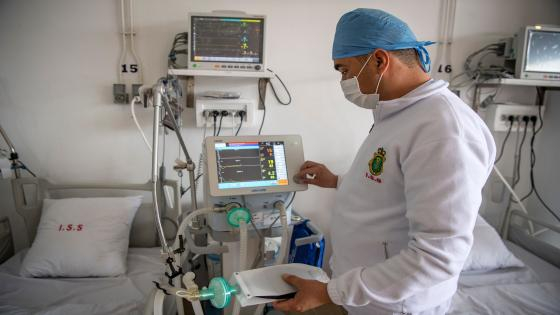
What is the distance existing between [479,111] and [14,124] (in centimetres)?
281

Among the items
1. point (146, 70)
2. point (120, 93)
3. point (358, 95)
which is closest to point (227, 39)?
point (146, 70)

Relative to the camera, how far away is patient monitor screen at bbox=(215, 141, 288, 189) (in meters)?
1.18

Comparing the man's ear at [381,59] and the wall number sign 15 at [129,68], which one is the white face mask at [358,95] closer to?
A: the man's ear at [381,59]

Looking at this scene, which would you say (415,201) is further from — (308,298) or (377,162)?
(308,298)

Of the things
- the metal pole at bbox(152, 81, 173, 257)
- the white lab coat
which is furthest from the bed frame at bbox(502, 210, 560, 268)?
the metal pole at bbox(152, 81, 173, 257)

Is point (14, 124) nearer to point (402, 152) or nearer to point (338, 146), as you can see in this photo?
point (338, 146)

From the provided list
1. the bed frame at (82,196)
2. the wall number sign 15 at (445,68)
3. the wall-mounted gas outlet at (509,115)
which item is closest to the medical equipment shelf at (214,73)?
the bed frame at (82,196)

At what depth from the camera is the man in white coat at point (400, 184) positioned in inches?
27.3

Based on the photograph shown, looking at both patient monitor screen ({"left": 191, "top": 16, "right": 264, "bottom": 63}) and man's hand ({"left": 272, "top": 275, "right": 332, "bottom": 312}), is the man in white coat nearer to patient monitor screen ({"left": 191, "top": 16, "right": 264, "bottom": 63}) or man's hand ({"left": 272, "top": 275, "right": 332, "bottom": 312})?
man's hand ({"left": 272, "top": 275, "right": 332, "bottom": 312})

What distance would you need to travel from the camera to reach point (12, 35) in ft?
5.85

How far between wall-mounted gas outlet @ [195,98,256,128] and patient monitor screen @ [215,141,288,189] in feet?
2.28

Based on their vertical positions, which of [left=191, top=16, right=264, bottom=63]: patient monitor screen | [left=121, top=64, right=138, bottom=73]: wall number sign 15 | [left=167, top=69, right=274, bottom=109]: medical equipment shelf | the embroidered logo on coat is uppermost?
[left=191, top=16, right=264, bottom=63]: patient monitor screen

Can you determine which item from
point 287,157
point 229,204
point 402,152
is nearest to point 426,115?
point 402,152

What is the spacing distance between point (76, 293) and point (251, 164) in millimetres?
990
